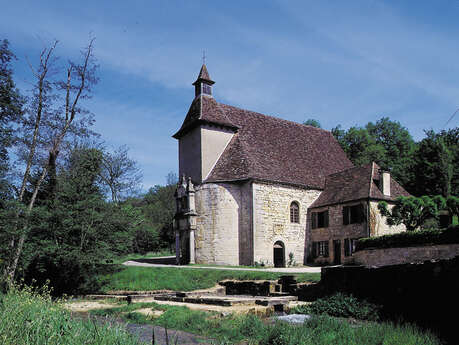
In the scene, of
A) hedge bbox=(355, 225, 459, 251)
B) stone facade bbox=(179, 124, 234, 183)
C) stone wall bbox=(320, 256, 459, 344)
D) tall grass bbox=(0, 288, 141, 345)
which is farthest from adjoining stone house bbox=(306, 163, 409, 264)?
tall grass bbox=(0, 288, 141, 345)

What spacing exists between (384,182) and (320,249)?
735cm

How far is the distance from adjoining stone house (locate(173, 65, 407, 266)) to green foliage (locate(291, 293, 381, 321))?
57.3ft

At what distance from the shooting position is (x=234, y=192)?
105ft

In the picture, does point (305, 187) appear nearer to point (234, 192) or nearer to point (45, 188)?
point (234, 192)

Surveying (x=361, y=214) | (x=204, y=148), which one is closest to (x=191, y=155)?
(x=204, y=148)

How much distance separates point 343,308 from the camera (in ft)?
40.5

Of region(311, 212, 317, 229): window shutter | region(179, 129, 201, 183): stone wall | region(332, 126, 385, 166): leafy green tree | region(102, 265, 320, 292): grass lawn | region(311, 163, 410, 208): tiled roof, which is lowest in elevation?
region(102, 265, 320, 292): grass lawn

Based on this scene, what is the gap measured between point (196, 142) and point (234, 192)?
5.35 m

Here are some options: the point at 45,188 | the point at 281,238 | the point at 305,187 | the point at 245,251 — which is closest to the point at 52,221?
the point at 45,188

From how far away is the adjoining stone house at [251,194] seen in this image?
31.1m

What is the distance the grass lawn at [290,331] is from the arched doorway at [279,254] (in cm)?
2088

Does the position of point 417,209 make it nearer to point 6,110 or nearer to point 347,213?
point 347,213

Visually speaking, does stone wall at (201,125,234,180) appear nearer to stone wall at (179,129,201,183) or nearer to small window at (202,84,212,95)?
stone wall at (179,129,201,183)

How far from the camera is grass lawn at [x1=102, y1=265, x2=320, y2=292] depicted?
72.1 feet
